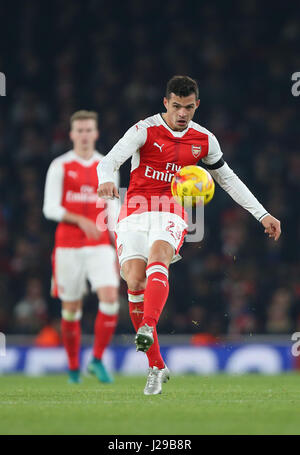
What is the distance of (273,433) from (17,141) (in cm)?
1145

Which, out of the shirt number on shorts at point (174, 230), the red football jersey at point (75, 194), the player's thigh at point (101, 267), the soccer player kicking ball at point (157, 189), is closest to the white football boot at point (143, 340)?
the soccer player kicking ball at point (157, 189)

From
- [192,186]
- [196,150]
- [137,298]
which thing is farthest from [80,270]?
[192,186]

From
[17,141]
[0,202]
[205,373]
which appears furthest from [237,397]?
[17,141]

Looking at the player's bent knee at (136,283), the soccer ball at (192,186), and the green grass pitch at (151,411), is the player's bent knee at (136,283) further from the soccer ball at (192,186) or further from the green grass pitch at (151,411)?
the green grass pitch at (151,411)

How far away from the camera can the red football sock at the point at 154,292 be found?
5.62m

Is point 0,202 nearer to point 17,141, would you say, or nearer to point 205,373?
point 17,141

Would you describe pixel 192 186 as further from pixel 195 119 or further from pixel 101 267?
pixel 195 119

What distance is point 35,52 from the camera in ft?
53.2

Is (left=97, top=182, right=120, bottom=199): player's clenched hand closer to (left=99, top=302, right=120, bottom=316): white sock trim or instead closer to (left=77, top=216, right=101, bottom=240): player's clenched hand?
(left=77, top=216, right=101, bottom=240): player's clenched hand

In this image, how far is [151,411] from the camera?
4.83 meters

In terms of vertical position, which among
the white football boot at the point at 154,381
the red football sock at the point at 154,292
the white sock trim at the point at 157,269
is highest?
the white sock trim at the point at 157,269

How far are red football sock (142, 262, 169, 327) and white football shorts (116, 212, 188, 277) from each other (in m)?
0.26

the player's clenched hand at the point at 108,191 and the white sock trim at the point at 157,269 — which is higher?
the player's clenched hand at the point at 108,191

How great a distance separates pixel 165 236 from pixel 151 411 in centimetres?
149
